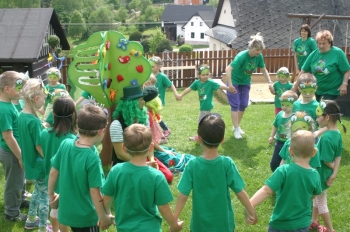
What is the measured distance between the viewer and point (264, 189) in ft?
11.4

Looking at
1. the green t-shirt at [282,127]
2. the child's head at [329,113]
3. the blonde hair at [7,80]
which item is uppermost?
the blonde hair at [7,80]

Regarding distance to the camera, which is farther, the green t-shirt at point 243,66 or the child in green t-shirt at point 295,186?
the green t-shirt at point 243,66

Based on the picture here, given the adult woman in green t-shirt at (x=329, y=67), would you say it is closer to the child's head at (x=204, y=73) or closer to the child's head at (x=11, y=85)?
the child's head at (x=204, y=73)

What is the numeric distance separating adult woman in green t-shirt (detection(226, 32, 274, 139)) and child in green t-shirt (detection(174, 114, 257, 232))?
4497 mm

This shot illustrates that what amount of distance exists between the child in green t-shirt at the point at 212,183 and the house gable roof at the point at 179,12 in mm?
80119

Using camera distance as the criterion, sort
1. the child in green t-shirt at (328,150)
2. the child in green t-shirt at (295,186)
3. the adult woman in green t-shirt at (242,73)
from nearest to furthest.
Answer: the child in green t-shirt at (295,186)
the child in green t-shirt at (328,150)
the adult woman in green t-shirt at (242,73)

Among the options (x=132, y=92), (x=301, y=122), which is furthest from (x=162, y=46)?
(x=301, y=122)

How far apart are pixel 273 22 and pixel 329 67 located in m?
20.7

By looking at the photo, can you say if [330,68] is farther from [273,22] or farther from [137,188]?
[273,22]

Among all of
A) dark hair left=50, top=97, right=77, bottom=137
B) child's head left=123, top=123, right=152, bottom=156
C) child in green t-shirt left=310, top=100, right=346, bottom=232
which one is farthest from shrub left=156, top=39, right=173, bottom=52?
Answer: child's head left=123, top=123, right=152, bottom=156

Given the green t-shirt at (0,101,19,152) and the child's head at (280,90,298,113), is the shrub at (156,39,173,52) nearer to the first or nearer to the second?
the child's head at (280,90,298,113)

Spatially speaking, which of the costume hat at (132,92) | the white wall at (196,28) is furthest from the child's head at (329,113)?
the white wall at (196,28)

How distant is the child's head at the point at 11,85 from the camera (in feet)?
15.6

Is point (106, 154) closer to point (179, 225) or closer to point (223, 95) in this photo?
point (179, 225)
